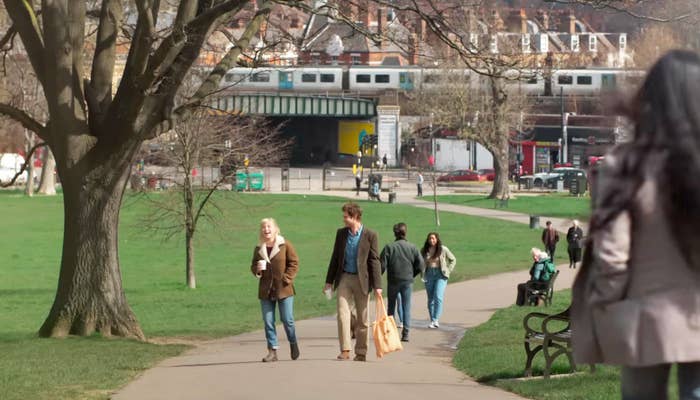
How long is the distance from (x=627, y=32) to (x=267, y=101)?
60.8 metres

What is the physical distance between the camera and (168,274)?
39375 mm

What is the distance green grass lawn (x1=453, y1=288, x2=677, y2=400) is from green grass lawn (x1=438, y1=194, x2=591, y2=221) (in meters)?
43.6

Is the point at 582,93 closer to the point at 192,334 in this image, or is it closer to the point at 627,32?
the point at 627,32

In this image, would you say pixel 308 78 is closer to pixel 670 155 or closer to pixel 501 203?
pixel 501 203

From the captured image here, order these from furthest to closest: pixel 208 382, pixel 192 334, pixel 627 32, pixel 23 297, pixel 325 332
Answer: pixel 627 32, pixel 23 297, pixel 192 334, pixel 325 332, pixel 208 382

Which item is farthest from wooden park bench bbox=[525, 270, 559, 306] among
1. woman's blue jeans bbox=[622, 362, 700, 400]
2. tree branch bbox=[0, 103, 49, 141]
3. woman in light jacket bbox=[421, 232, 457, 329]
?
woman's blue jeans bbox=[622, 362, 700, 400]

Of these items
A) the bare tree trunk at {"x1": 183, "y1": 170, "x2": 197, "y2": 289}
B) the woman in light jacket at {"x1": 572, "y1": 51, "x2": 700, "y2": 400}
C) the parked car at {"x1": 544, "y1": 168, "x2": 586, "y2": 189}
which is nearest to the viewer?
the woman in light jacket at {"x1": 572, "y1": 51, "x2": 700, "y2": 400}

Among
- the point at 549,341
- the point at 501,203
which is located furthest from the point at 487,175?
the point at 549,341

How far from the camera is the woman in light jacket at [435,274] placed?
69.7 feet

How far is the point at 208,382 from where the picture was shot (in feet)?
41.2

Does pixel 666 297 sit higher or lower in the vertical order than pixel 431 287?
higher

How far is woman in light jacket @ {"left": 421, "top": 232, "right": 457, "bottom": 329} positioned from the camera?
2123 cm

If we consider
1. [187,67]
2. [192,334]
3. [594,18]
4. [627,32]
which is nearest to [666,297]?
[187,67]

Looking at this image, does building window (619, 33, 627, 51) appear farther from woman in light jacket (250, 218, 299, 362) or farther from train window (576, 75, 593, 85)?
woman in light jacket (250, 218, 299, 362)
